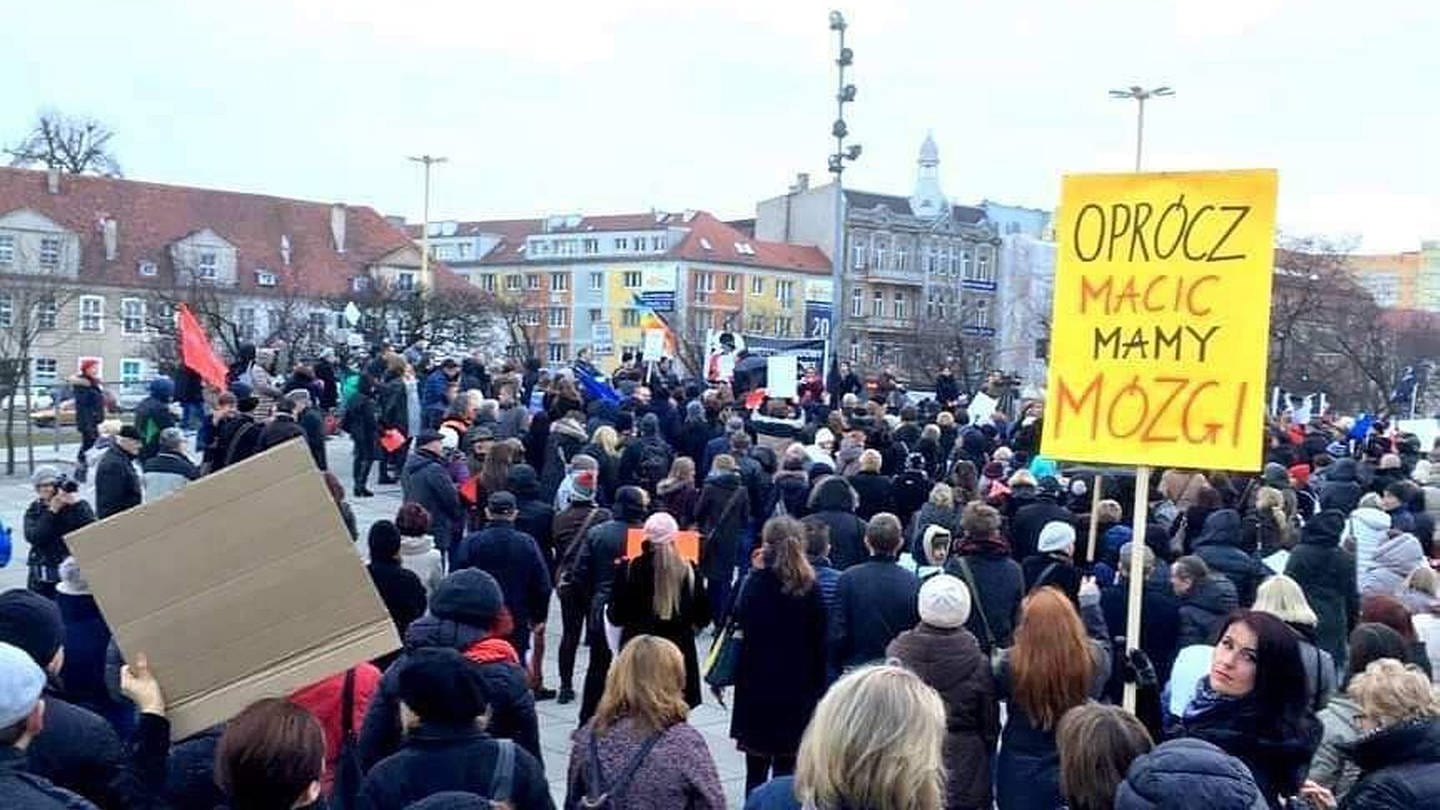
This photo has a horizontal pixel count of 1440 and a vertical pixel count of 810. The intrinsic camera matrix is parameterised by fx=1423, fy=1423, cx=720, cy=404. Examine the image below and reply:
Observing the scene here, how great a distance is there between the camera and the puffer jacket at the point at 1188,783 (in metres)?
3.29

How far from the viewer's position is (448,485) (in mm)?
11039

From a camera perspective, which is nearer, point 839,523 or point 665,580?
point 665,580

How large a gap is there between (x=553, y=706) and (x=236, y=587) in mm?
5439

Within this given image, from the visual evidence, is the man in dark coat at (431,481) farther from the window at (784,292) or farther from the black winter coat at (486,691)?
the window at (784,292)

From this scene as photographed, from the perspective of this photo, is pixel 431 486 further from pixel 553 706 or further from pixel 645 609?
pixel 645 609

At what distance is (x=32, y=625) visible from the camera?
441 cm

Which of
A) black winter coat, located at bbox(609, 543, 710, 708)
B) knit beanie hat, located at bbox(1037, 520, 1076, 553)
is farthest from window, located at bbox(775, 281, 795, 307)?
black winter coat, located at bbox(609, 543, 710, 708)

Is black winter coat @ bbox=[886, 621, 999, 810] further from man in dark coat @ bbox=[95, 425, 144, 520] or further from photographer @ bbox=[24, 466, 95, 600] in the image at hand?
man in dark coat @ bbox=[95, 425, 144, 520]

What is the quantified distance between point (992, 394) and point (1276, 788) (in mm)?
17991

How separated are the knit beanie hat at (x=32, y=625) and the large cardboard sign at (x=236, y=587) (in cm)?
18

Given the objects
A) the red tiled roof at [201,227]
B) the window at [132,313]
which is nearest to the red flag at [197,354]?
the red tiled roof at [201,227]

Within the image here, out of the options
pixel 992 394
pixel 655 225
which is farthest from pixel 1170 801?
pixel 655 225

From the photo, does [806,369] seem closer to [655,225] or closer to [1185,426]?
[1185,426]

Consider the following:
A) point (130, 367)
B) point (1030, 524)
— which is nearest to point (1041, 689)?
point (1030, 524)
